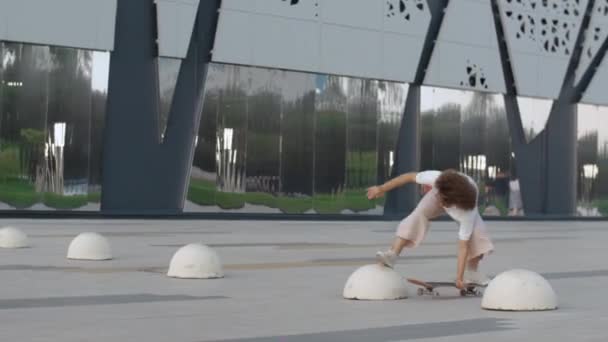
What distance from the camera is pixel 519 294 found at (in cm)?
875

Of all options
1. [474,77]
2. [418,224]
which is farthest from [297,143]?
[418,224]

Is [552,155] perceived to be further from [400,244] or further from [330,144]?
[400,244]

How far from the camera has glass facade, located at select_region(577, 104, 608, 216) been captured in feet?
141

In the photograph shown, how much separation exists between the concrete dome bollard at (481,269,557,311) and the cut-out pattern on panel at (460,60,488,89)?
3006 cm

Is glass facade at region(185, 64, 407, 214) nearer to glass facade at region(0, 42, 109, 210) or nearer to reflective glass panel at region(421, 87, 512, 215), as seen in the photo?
reflective glass panel at region(421, 87, 512, 215)

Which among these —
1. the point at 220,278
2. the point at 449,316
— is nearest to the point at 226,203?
the point at 220,278

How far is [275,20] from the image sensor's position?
33125mm

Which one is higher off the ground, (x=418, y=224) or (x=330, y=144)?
(x=330, y=144)

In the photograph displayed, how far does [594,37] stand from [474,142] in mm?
6815

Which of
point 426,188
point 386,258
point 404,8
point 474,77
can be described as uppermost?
point 404,8

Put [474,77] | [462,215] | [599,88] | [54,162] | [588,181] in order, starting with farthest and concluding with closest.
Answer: [588,181] < [599,88] < [474,77] < [54,162] < [462,215]

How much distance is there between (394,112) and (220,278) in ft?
85.0

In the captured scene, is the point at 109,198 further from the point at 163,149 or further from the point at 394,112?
the point at 394,112

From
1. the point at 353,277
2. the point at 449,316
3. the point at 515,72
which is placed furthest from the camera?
the point at 515,72
